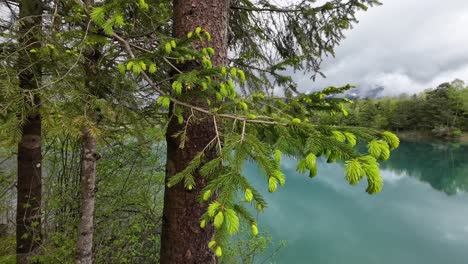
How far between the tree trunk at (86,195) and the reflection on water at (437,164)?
18.4 meters

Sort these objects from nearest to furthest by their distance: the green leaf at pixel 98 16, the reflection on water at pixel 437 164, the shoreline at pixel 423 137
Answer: the green leaf at pixel 98 16
the reflection on water at pixel 437 164
the shoreline at pixel 423 137

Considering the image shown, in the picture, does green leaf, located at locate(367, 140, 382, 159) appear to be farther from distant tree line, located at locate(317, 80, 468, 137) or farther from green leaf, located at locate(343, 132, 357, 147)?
distant tree line, located at locate(317, 80, 468, 137)

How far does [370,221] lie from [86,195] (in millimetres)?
11251

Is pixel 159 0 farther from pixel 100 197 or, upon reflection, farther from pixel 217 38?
pixel 100 197

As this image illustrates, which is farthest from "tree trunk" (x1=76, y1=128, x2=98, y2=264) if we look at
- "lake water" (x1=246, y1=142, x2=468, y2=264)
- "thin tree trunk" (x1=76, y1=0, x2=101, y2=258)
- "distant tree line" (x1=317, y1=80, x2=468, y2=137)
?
"distant tree line" (x1=317, y1=80, x2=468, y2=137)

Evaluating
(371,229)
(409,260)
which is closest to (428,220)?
(371,229)

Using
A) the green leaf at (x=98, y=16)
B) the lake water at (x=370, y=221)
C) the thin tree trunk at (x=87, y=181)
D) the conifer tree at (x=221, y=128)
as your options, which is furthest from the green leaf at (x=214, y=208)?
the lake water at (x=370, y=221)

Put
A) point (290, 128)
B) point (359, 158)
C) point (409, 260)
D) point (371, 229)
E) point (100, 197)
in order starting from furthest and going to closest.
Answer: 1. point (371, 229)
2. point (409, 260)
3. point (100, 197)
4. point (290, 128)
5. point (359, 158)

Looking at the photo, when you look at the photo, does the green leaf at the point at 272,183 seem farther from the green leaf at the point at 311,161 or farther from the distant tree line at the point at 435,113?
the distant tree line at the point at 435,113

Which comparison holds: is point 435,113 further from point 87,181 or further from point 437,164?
point 87,181

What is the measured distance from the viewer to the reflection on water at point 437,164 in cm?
1671

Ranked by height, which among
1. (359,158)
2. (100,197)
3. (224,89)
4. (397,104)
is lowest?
(100,197)

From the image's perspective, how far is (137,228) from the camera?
390cm

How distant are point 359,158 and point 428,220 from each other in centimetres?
1316
